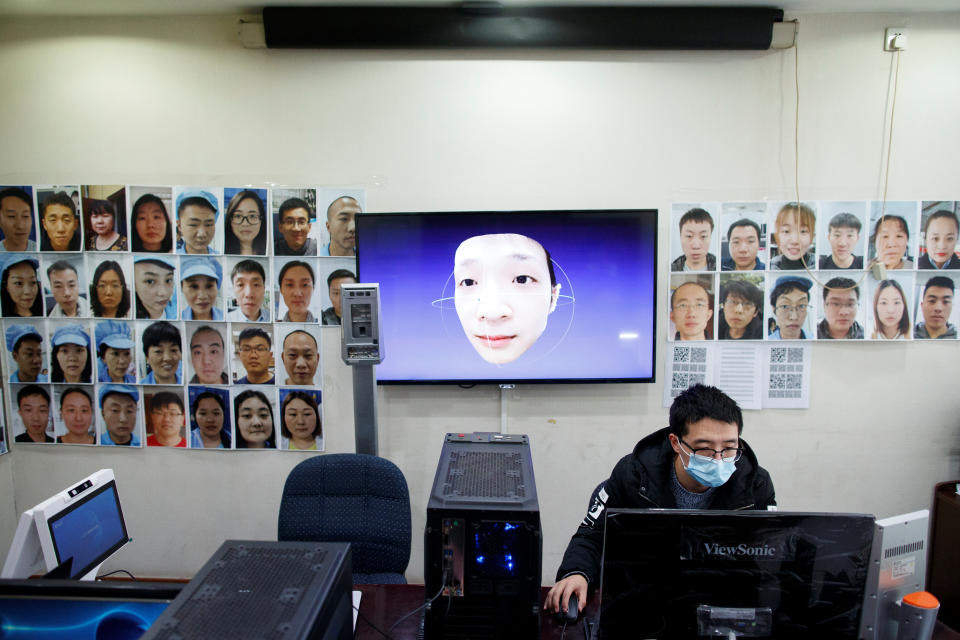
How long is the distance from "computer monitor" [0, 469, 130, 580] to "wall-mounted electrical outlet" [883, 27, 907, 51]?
12.2ft

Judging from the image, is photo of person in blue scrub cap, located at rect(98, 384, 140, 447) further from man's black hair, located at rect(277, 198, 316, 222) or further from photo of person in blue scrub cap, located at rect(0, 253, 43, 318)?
man's black hair, located at rect(277, 198, 316, 222)

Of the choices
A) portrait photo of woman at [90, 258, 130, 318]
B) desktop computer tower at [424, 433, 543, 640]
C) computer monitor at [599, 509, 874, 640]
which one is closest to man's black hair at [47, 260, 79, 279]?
portrait photo of woman at [90, 258, 130, 318]

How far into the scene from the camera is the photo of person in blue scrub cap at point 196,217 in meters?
2.49

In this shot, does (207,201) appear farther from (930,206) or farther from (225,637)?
(930,206)

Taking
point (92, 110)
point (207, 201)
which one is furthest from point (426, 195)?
point (92, 110)
